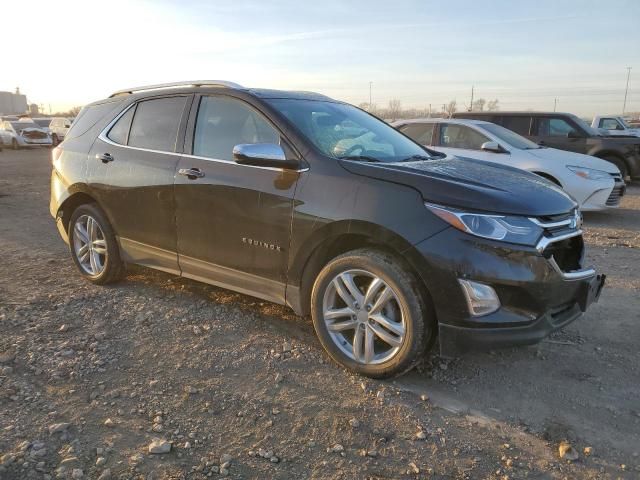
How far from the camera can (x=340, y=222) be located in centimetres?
314

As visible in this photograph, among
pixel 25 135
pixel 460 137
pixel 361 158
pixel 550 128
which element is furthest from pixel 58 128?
pixel 361 158

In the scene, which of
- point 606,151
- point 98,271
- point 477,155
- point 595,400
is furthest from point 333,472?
point 606,151

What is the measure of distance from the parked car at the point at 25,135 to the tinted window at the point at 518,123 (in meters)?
24.4

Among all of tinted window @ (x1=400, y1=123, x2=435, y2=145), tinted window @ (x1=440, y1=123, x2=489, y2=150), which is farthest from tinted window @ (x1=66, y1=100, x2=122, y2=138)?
tinted window @ (x1=440, y1=123, x2=489, y2=150)

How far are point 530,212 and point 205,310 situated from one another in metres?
2.60

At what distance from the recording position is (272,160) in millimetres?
3338

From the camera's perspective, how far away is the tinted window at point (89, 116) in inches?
188

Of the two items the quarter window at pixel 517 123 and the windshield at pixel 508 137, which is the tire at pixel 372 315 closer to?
the windshield at pixel 508 137

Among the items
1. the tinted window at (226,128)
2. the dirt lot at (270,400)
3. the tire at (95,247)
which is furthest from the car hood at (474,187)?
the tire at (95,247)

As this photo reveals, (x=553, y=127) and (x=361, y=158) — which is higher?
(x=553, y=127)

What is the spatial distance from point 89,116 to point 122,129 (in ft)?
2.13

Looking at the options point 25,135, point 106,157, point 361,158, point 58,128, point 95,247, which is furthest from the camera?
point 58,128

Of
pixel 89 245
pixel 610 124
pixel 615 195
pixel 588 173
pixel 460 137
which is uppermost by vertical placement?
pixel 610 124

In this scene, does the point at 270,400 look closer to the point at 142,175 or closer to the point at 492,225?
the point at 492,225
